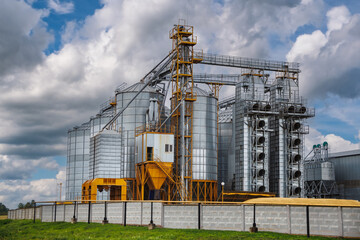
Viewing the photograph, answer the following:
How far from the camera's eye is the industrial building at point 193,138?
65062mm

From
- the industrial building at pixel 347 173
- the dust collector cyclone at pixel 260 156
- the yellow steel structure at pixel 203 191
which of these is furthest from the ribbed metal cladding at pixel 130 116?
the industrial building at pixel 347 173

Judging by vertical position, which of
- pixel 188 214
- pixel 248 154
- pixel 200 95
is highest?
pixel 200 95

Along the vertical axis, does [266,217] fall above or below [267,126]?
below

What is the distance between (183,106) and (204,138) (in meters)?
6.39

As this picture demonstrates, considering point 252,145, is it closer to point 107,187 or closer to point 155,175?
point 155,175

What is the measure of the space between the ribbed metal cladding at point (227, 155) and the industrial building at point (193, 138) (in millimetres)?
152

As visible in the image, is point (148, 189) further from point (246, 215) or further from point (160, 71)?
point (246, 215)

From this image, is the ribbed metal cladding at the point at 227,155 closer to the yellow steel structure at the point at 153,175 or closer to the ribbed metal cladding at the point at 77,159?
the yellow steel structure at the point at 153,175

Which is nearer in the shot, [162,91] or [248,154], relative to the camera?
[248,154]

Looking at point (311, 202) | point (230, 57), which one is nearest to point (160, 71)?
point (230, 57)

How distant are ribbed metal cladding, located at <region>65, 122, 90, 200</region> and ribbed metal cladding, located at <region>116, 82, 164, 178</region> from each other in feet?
42.1

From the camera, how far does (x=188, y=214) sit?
113 ft

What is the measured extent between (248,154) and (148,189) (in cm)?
1562

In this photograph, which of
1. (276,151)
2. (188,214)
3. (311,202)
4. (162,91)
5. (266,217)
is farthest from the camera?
(162,91)
